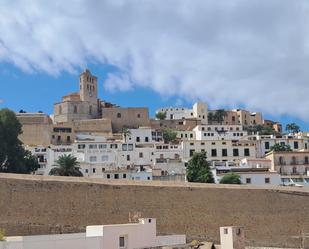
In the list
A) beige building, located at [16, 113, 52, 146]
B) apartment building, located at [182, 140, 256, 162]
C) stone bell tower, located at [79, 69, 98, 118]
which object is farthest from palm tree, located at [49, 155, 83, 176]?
stone bell tower, located at [79, 69, 98, 118]

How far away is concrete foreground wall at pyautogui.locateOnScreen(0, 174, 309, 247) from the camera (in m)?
31.8

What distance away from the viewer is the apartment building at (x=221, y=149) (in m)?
54.1

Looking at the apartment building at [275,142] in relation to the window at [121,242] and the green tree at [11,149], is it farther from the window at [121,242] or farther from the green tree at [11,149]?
the window at [121,242]

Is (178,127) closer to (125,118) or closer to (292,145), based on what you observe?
(125,118)

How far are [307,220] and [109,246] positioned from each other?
781 inches

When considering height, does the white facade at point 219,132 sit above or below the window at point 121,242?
above

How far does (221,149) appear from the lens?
54.6 meters

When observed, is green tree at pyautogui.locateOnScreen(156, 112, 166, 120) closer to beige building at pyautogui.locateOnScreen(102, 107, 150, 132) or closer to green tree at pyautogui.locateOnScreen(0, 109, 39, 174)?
beige building at pyautogui.locateOnScreen(102, 107, 150, 132)

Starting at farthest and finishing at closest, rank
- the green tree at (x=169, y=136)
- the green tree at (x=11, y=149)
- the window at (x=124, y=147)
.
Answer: the green tree at (x=169, y=136) → the window at (x=124, y=147) → the green tree at (x=11, y=149)

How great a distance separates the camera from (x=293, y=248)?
36344 mm

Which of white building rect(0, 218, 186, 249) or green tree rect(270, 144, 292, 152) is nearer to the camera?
white building rect(0, 218, 186, 249)

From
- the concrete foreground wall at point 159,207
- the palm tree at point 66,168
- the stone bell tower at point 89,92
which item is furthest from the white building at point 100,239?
the stone bell tower at point 89,92

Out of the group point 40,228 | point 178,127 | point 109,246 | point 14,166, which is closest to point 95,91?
point 178,127

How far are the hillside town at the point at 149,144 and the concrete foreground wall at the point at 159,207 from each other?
6560 mm
